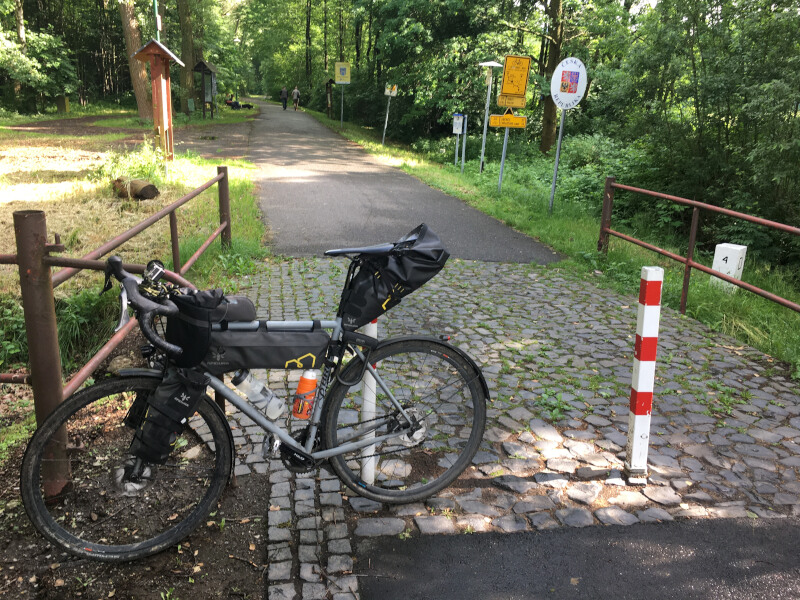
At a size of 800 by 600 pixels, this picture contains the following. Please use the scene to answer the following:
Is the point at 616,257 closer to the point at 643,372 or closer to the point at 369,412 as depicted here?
the point at 643,372

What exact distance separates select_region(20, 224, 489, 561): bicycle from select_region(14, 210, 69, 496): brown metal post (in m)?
0.02

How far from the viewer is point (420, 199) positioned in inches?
547

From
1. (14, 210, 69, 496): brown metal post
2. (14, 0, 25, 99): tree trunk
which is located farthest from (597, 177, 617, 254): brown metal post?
(14, 0, 25, 99): tree trunk

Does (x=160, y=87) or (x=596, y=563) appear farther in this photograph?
(x=160, y=87)

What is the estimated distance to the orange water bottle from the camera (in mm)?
3162

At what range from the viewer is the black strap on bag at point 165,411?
285 cm

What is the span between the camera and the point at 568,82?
1174 centimetres

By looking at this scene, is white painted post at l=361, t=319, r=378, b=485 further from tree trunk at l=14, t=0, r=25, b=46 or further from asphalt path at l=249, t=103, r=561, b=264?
tree trunk at l=14, t=0, r=25, b=46

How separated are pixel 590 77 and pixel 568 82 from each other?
14.5 meters

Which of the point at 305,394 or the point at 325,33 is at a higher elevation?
the point at 325,33

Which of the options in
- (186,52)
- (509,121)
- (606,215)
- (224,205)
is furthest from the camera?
(186,52)

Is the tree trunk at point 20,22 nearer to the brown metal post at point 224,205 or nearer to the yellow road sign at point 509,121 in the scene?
the yellow road sign at point 509,121

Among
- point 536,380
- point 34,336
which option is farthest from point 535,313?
point 34,336

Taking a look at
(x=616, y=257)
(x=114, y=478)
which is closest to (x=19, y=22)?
(x=616, y=257)
